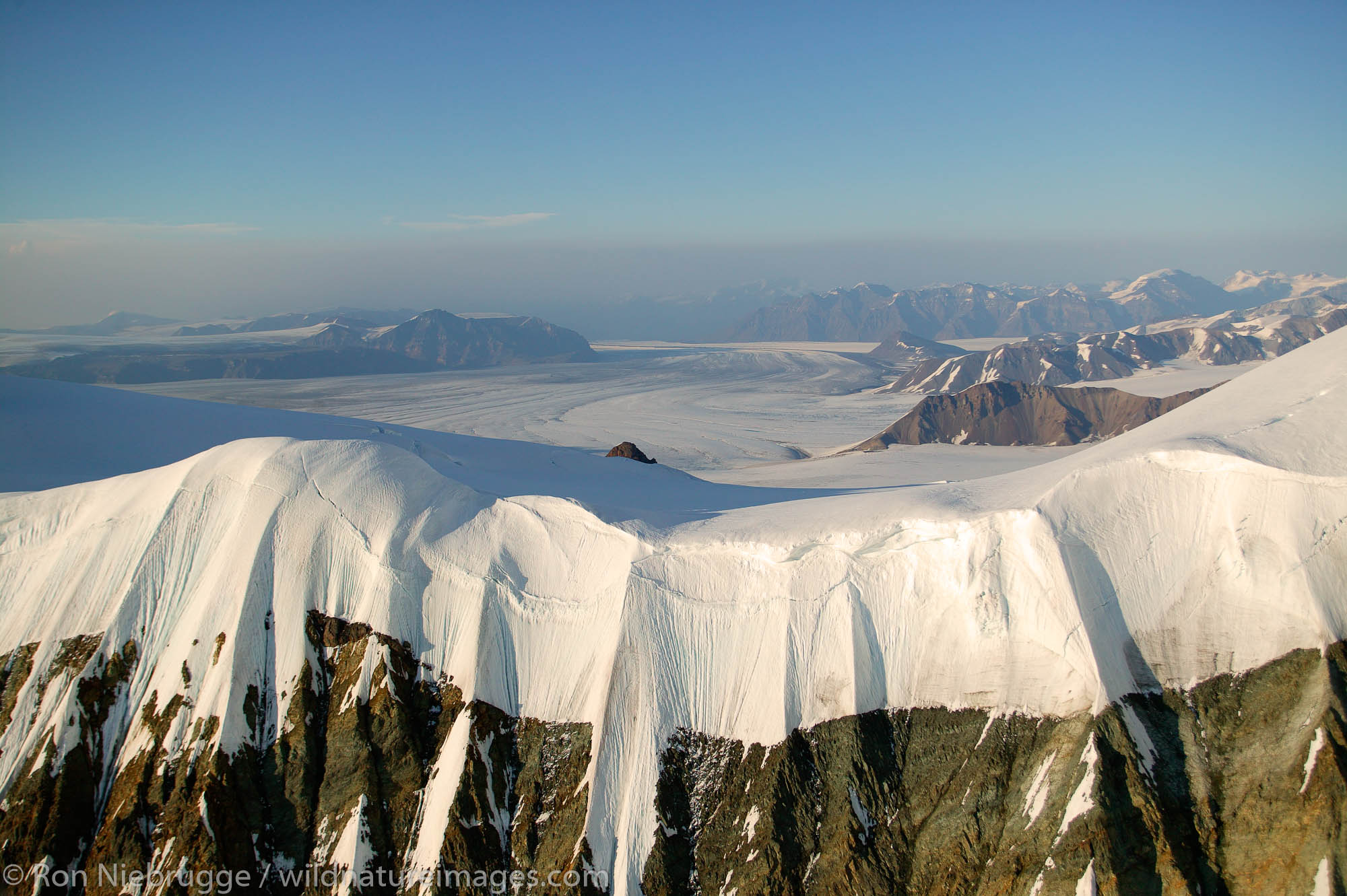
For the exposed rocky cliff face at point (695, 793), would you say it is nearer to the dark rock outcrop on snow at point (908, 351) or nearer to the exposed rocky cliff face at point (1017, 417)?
the exposed rocky cliff face at point (1017, 417)

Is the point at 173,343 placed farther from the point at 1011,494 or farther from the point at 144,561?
the point at 1011,494

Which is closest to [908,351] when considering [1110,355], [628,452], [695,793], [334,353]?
[1110,355]

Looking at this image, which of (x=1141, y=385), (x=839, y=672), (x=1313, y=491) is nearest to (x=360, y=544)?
(x=839, y=672)

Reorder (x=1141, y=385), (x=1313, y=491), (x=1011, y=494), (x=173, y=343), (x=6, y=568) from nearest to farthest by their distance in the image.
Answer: (x=1313, y=491) → (x=1011, y=494) → (x=6, y=568) → (x=1141, y=385) → (x=173, y=343)

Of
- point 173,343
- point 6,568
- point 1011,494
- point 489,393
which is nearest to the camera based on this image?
point 1011,494

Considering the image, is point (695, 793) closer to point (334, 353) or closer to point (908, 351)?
point (334, 353)
